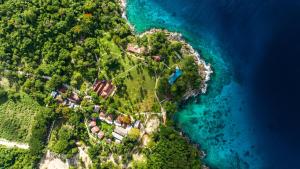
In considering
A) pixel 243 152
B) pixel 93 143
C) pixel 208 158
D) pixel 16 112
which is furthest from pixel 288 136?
pixel 16 112

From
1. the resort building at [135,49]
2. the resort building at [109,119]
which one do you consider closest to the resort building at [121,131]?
the resort building at [109,119]

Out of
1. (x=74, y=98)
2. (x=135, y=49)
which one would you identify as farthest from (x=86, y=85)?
(x=135, y=49)

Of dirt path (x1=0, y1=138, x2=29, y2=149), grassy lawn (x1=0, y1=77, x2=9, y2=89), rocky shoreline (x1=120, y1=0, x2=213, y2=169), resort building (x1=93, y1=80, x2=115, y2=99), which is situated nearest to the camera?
rocky shoreline (x1=120, y1=0, x2=213, y2=169)

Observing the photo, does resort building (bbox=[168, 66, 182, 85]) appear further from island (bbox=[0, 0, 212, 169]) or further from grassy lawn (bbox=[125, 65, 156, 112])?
grassy lawn (bbox=[125, 65, 156, 112])

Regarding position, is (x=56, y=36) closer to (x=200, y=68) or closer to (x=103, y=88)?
(x=103, y=88)

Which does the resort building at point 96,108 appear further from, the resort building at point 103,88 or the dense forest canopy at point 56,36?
the dense forest canopy at point 56,36

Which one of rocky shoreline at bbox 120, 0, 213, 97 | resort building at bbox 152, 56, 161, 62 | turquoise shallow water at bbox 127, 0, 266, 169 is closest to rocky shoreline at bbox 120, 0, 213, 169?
rocky shoreline at bbox 120, 0, 213, 97
